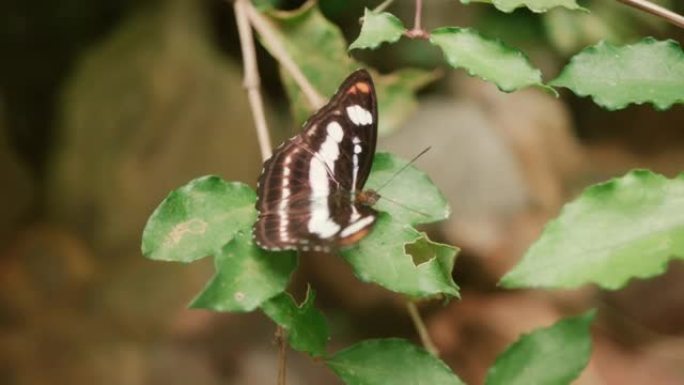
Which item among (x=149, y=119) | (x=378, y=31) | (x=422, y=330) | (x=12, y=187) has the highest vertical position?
(x=378, y=31)

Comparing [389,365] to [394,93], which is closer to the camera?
[389,365]

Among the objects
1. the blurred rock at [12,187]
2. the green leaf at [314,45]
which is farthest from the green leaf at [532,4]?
the blurred rock at [12,187]

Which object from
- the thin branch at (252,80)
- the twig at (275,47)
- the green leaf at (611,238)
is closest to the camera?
the green leaf at (611,238)

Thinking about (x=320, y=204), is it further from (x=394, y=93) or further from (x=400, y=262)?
(x=394, y=93)

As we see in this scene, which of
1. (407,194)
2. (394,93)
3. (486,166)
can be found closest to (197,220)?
(407,194)

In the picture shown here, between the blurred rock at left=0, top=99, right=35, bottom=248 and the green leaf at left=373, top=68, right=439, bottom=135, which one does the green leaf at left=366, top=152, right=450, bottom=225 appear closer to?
the green leaf at left=373, top=68, right=439, bottom=135

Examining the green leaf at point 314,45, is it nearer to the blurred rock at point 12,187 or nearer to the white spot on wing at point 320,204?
the white spot on wing at point 320,204
